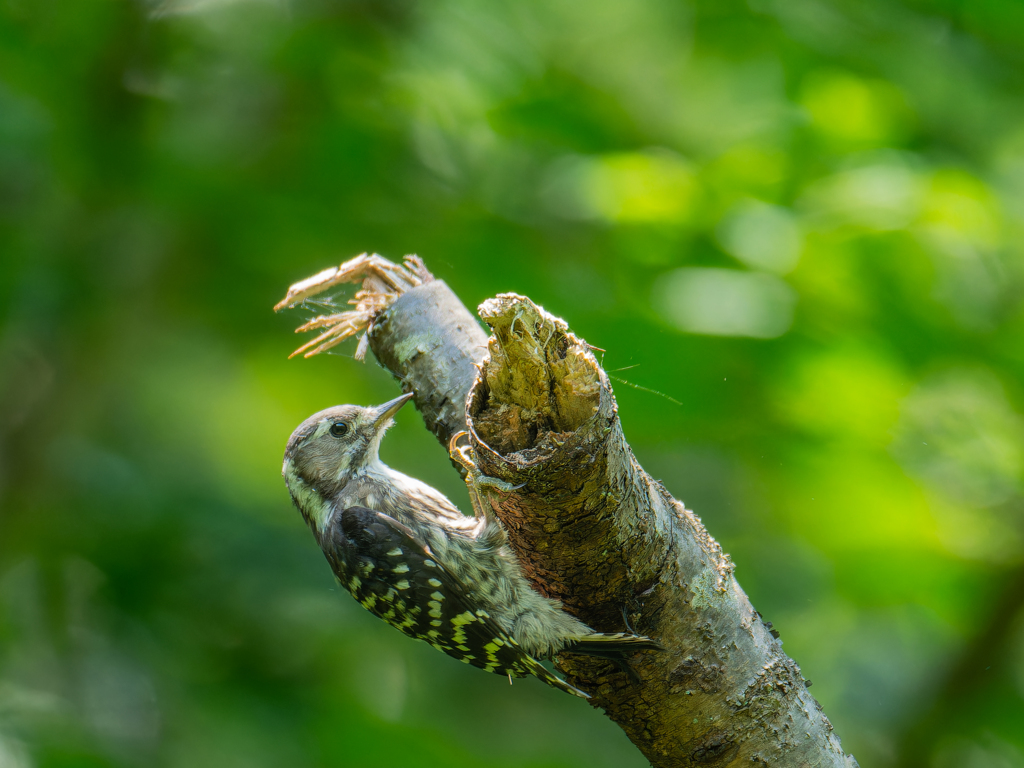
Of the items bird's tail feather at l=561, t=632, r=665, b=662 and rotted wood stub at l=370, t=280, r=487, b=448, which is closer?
bird's tail feather at l=561, t=632, r=665, b=662

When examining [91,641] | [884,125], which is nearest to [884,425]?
[884,125]

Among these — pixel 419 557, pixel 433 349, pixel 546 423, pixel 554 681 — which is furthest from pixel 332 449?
pixel 546 423

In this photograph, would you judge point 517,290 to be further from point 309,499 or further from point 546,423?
point 546,423

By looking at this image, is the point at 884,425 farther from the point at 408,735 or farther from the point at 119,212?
the point at 119,212

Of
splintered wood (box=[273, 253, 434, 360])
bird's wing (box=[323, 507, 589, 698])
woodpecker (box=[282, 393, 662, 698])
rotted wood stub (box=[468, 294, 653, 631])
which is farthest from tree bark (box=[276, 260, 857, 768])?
splintered wood (box=[273, 253, 434, 360])

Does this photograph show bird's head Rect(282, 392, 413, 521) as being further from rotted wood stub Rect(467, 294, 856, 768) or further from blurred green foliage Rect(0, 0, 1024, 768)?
rotted wood stub Rect(467, 294, 856, 768)

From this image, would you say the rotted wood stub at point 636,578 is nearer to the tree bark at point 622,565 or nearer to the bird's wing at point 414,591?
the tree bark at point 622,565
